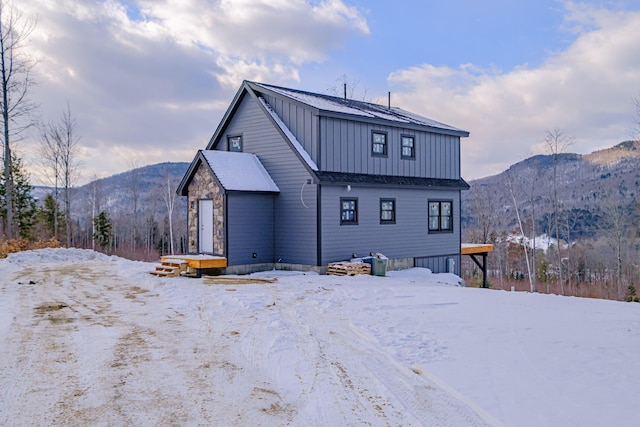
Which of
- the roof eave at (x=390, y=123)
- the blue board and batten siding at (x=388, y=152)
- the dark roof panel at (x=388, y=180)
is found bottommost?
the dark roof panel at (x=388, y=180)

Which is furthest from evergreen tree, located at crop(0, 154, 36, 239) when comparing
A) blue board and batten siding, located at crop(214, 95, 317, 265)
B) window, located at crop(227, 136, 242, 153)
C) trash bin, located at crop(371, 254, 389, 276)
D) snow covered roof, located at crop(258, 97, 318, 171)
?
trash bin, located at crop(371, 254, 389, 276)

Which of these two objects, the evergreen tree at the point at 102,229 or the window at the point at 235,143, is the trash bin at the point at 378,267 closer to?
the window at the point at 235,143

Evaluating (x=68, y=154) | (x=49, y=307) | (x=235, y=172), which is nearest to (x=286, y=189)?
(x=235, y=172)

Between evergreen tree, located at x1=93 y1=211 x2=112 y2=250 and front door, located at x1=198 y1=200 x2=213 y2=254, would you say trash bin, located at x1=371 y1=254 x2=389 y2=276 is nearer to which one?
front door, located at x1=198 y1=200 x2=213 y2=254

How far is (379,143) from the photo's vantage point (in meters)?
19.1

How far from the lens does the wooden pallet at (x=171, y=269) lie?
52.0 ft

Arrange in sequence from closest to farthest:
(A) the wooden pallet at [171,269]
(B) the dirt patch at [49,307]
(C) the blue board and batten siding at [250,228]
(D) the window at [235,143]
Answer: (B) the dirt patch at [49,307] → (A) the wooden pallet at [171,269] → (C) the blue board and batten siding at [250,228] → (D) the window at [235,143]

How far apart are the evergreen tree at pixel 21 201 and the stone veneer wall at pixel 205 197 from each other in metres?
25.1

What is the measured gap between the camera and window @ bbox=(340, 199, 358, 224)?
17.4 m

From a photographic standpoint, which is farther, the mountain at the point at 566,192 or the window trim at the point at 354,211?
the mountain at the point at 566,192

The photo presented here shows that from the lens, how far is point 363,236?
59.3 feet

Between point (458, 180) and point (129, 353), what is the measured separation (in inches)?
712

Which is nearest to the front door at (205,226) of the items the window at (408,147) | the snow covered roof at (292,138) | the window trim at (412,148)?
the snow covered roof at (292,138)

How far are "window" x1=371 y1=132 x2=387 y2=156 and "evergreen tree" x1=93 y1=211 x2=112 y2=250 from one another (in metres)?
35.5
